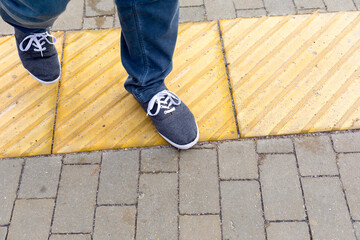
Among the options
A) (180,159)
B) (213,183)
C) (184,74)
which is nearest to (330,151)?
(213,183)

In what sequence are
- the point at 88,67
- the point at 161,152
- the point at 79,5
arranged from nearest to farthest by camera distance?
the point at 161,152, the point at 88,67, the point at 79,5

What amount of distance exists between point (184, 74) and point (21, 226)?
1380 mm

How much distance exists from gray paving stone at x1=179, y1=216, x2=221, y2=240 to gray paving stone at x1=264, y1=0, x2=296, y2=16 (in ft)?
5.52

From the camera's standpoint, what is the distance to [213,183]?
1.83 m

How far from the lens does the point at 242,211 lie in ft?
5.73

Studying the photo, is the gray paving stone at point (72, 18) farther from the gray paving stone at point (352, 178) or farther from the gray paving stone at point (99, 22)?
the gray paving stone at point (352, 178)

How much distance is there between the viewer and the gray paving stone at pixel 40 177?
1845mm

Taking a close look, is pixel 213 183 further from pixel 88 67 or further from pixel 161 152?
pixel 88 67

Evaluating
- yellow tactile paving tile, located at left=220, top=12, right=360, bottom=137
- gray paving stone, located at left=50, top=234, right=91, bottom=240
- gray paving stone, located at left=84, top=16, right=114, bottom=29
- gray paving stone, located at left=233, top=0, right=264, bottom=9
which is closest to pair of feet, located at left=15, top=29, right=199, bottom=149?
yellow tactile paving tile, located at left=220, top=12, right=360, bottom=137

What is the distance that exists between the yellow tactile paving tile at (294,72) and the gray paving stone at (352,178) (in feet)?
0.68

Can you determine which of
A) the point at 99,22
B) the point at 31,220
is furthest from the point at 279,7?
the point at 31,220

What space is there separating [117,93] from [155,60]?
575mm

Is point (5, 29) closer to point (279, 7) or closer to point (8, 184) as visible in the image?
point (8, 184)

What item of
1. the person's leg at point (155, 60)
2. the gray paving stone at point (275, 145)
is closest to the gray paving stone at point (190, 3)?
the person's leg at point (155, 60)
